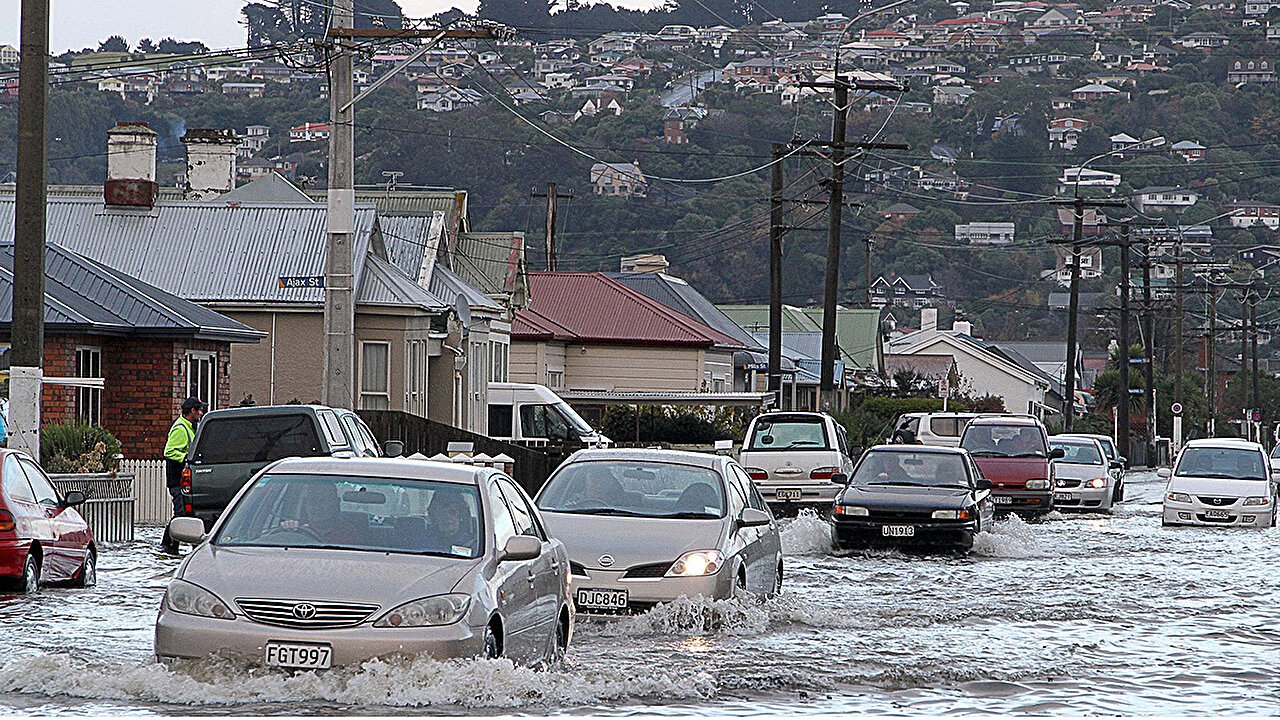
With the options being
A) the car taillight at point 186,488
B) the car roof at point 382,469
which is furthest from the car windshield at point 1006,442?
the car roof at point 382,469

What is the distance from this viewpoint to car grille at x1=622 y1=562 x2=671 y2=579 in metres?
15.3

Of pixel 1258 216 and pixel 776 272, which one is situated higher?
pixel 1258 216

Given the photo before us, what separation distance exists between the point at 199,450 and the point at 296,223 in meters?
19.7

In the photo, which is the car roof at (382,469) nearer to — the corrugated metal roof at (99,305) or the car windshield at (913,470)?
the car windshield at (913,470)

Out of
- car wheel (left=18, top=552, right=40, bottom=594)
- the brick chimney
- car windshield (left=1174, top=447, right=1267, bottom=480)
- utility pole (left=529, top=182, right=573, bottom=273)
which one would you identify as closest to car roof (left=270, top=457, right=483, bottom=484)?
car wheel (left=18, top=552, right=40, bottom=594)

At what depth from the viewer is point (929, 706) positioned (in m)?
12.0

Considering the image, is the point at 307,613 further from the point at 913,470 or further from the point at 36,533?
the point at 913,470

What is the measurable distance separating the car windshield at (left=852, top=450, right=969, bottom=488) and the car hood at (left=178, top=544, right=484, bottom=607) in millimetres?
15063

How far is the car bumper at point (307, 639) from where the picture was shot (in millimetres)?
10344

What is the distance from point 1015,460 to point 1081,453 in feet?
18.8

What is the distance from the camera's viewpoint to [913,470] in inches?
1014

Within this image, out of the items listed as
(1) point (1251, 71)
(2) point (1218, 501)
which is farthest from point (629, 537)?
(1) point (1251, 71)

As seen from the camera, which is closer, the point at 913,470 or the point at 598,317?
the point at 913,470

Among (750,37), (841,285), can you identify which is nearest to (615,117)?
(841,285)
